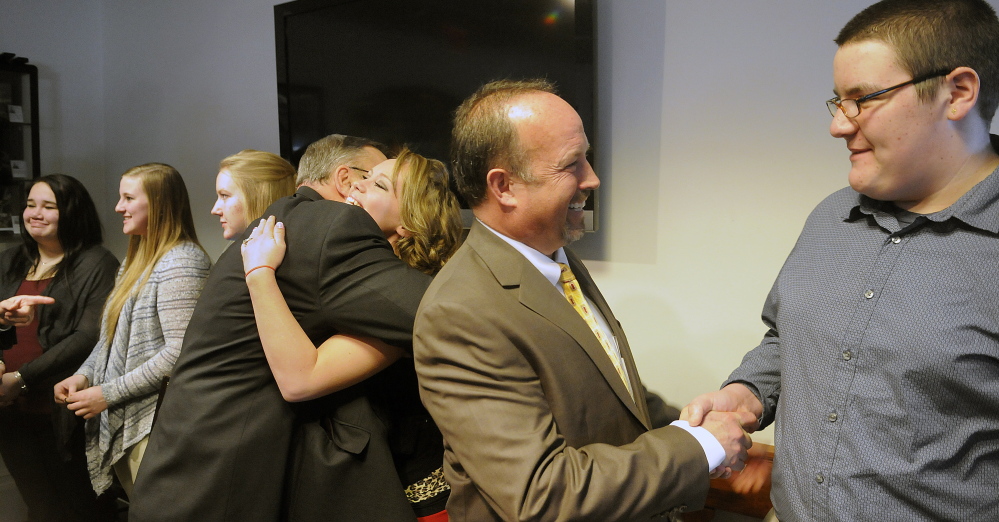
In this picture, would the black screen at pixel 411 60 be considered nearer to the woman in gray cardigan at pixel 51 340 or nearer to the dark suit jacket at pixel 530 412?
the woman in gray cardigan at pixel 51 340

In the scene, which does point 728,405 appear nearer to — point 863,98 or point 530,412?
point 530,412

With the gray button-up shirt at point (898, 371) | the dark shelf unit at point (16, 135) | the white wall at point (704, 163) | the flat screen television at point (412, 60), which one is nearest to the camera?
the gray button-up shirt at point (898, 371)

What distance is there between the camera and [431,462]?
1733mm

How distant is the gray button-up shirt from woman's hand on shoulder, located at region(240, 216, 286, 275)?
114 cm

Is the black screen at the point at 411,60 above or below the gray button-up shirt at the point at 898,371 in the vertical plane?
above

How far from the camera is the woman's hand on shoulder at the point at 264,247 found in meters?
1.58

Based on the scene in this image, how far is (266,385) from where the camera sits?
1.64m

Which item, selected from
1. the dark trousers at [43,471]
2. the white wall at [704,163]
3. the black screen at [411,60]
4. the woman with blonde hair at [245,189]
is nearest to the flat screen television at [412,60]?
the black screen at [411,60]

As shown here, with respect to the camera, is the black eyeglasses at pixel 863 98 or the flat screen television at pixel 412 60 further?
the flat screen television at pixel 412 60

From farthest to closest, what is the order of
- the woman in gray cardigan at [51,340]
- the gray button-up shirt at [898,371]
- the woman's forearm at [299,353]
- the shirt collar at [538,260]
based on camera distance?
1. the woman in gray cardigan at [51,340]
2. the woman's forearm at [299,353]
3. the shirt collar at [538,260]
4. the gray button-up shirt at [898,371]

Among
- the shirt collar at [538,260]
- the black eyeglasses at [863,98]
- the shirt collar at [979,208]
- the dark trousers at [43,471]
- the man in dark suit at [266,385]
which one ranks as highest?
the black eyeglasses at [863,98]

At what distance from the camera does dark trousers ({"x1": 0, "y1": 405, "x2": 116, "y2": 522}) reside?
10.3 ft

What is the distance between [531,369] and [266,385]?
0.76 meters

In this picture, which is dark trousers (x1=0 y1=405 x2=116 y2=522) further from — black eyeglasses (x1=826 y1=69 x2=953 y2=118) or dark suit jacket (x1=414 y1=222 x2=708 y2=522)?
black eyeglasses (x1=826 y1=69 x2=953 y2=118)
